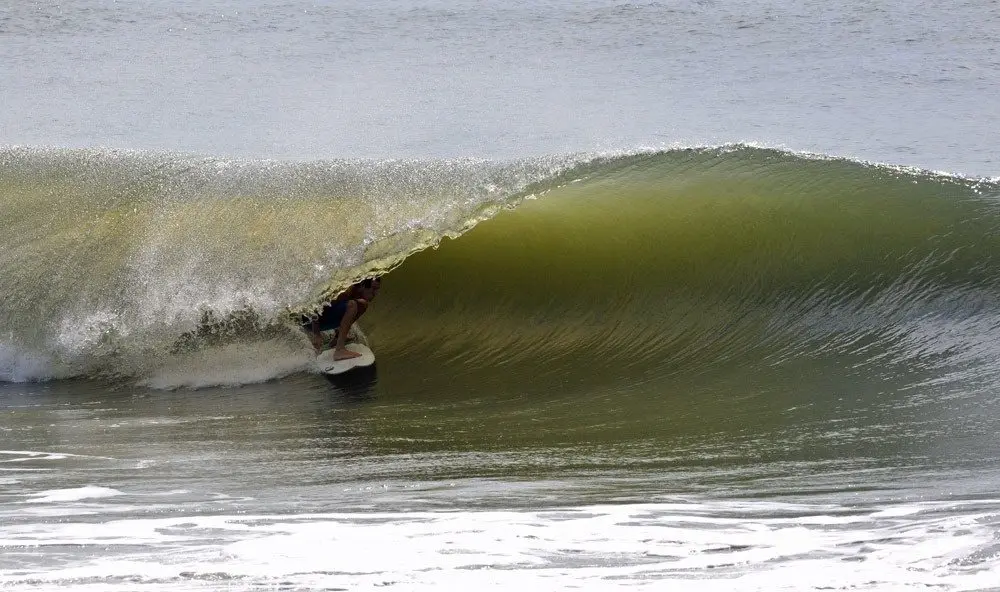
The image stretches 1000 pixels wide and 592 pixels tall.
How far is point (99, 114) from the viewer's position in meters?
15.6

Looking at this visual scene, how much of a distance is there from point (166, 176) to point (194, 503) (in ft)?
Answer: 11.1

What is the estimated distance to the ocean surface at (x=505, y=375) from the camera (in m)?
3.12

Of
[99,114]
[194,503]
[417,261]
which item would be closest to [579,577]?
[194,503]

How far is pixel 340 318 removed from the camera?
556 centimetres

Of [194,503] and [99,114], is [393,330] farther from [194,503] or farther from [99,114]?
[99,114]

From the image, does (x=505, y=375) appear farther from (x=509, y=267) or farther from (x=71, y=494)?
(x=71, y=494)

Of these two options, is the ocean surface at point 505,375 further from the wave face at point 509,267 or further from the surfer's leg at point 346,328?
the surfer's leg at point 346,328

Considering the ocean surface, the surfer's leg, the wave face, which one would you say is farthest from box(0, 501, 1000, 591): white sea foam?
the surfer's leg

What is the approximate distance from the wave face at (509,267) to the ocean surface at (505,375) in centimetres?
2

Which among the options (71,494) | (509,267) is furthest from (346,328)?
(71,494)

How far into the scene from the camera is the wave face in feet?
17.9

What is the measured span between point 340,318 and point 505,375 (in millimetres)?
896

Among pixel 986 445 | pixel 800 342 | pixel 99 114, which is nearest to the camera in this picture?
pixel 986 445

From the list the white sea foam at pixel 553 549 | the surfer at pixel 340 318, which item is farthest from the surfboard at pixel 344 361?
the white sea foam at pixel 553 549
